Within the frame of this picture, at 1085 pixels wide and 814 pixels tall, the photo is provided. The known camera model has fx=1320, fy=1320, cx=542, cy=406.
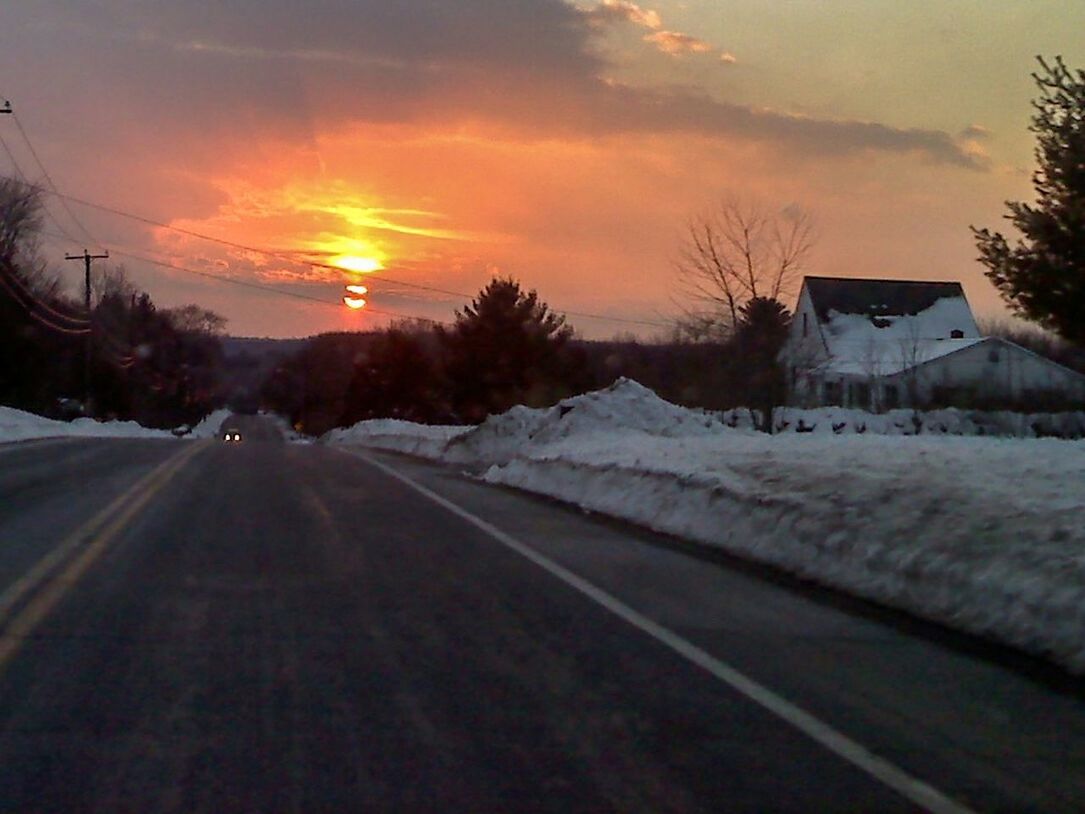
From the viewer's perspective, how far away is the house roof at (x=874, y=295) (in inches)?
2077

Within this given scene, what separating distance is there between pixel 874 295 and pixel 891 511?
43.8 metres

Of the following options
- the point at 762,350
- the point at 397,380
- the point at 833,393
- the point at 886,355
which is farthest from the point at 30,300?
the point at 762,350

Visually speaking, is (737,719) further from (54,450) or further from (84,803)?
(54,450)

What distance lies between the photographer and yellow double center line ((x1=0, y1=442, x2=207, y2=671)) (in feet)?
28.7

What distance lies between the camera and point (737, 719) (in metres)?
6.73

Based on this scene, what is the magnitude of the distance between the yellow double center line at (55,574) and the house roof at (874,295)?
1516 inches

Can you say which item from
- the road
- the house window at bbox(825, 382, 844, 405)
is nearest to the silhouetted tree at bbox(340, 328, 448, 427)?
the house window at bbox(825, 382, 844, 405)

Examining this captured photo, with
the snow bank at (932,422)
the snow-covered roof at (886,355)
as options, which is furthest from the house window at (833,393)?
the snow bank at (932,422)

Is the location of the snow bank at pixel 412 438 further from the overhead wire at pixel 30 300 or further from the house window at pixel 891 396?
the overhead wire at pixel 30 300

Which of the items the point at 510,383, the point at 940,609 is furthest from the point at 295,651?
the point at 510,383

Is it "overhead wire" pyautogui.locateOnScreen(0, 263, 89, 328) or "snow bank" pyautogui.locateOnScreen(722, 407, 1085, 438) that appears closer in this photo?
"snow bank" pyautogui.locateOnScreen(722, 407, 1085, 438)

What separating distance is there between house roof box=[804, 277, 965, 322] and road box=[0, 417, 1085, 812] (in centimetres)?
4122

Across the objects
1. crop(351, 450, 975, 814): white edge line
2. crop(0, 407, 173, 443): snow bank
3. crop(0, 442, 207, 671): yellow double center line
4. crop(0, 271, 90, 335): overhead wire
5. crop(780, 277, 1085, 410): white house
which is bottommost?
crop(351, 450, 975, 814): white edge line

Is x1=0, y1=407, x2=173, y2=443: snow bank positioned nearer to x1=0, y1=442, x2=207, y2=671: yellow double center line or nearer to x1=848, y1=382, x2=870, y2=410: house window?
x1=0, y1=442, x2=207, y2=671: yellow double center line
